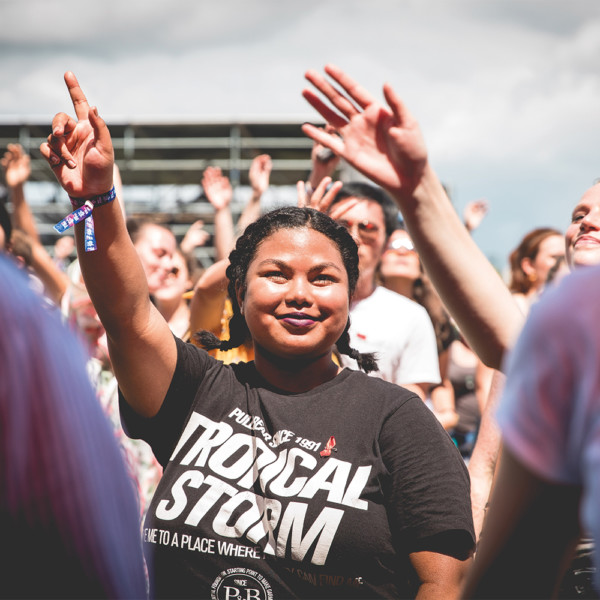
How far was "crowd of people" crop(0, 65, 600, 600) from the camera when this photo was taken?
34.0 inches

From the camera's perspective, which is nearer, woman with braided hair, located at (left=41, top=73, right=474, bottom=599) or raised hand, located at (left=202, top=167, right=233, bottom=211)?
woman with braided hair, located at (left=41, top=73, right=474, bottom=599)

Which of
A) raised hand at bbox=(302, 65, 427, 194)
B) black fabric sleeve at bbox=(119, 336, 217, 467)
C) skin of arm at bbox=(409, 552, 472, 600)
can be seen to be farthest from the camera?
black fabric sleeve at bbox=(119, 336, 217, 467)

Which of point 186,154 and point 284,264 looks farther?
point 186,154

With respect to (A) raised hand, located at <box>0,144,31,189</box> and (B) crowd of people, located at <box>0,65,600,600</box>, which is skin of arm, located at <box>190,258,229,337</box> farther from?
(A) raised hand, located at <box>0,144,31,189</box>

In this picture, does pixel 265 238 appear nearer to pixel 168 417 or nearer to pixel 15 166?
pixel 168 417

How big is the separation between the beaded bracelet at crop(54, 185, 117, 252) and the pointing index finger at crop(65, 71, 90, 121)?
22 centimetres

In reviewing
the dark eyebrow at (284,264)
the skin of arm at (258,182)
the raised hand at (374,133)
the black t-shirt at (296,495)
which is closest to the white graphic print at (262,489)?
the black t-shirt at (296,495)

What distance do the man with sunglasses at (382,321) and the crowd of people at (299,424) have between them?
0.81 metres

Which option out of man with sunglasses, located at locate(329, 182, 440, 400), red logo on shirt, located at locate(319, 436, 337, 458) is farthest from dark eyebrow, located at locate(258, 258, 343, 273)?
man with sunglasses, located at locate(329, 182, 440, 400)

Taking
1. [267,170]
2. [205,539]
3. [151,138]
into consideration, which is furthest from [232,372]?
[151,138]

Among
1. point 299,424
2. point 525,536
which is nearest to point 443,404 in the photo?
point 299,424

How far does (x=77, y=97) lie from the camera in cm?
195

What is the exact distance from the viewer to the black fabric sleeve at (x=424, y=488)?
1794 millimetres

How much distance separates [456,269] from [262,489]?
740 mm
